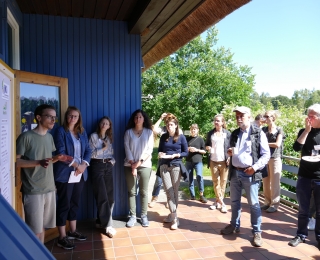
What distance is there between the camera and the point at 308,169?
3102mm

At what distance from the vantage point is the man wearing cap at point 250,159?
10.7 feet

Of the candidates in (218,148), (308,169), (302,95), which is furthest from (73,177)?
(302,95)

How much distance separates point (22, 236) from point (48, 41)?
11.2 feet

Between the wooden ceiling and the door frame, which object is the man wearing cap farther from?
the door frame

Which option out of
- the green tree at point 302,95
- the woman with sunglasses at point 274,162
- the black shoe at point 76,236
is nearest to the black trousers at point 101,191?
the black shoe at point 76,236

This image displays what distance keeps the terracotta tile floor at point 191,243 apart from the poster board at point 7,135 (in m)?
1.26

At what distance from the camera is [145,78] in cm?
1398

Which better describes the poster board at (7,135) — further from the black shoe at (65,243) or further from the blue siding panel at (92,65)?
the blue siding panel at (92,65)

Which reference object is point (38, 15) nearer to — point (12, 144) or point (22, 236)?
point (12, 144)

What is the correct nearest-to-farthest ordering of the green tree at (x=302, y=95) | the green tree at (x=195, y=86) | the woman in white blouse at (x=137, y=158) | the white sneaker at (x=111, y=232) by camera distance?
the white sneaker at (x=111, y=232)
the woman in white blouse at (x=137, y=158)
the green tree at (x=195, y=86)
the green tree at (x=302, y=95)

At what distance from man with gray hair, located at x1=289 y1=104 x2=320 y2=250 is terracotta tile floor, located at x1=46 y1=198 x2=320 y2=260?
0.24 m

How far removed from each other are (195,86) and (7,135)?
11.3 meters

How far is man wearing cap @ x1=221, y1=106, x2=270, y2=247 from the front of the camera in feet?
10.7

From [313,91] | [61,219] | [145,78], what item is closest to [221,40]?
[145,78]
